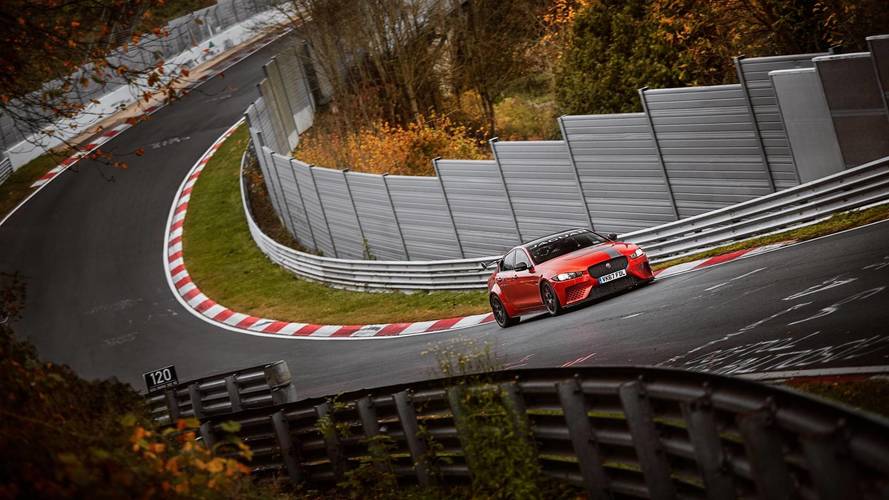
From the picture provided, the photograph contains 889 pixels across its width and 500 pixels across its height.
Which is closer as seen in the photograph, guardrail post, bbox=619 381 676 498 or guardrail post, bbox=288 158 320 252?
guardrail post, bbox=619 381 676 498

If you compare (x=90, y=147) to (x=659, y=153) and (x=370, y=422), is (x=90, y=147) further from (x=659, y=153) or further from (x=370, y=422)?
(x=370, y=422)

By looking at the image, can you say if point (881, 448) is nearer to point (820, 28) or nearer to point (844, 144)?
point (844, 144)

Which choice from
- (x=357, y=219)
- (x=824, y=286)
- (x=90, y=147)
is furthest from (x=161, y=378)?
(x=90, y=147)

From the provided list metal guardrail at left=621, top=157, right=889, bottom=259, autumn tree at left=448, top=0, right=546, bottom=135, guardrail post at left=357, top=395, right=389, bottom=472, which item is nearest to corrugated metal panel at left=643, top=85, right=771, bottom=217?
metal guardrail at left=621, top=157, right=889, bottom=259

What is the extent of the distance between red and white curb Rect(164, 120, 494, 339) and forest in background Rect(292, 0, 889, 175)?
196 inches

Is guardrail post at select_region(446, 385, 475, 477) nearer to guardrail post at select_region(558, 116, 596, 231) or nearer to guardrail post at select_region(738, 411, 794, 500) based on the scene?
guardrail post at select_region(738, 411, 794, 500)

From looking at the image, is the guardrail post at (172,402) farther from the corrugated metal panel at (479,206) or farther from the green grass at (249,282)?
the corrugated metal panel at (479,206)

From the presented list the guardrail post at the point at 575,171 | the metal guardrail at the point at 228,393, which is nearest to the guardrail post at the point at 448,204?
the guardrail post at the point at 575,171

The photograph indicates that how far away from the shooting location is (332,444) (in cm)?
1082

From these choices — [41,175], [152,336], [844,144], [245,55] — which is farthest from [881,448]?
[245,55]

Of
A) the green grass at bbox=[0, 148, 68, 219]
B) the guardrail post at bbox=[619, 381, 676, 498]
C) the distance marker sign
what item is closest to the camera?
the guardrail post at bbox=[619, 381, 676, 498]

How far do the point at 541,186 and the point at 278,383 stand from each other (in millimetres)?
10434

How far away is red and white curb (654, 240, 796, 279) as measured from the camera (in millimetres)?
18033

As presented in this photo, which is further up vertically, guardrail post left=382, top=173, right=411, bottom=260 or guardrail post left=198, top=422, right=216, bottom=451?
guardrail post left=382, top=173, right=411, bottom=260
